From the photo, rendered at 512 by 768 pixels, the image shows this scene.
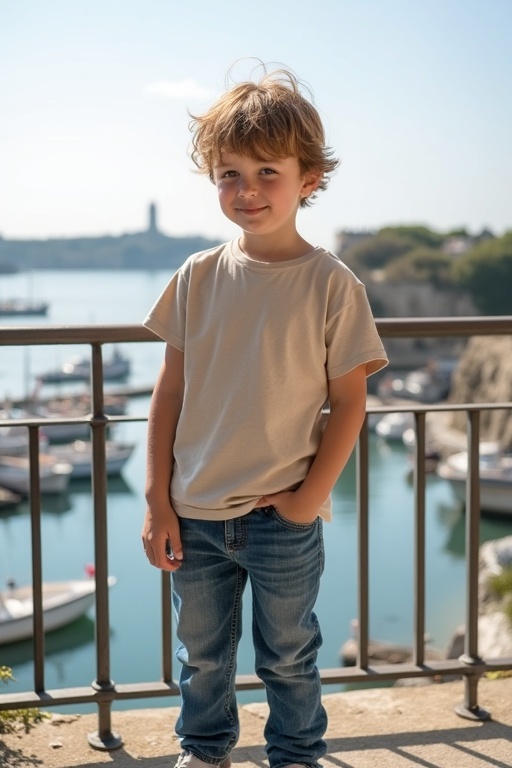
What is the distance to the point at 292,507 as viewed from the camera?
4.64 ft

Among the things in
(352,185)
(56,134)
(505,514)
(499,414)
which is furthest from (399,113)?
(505,514)

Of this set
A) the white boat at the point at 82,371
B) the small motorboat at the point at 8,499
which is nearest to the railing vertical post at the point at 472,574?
the small motorboat at the point at 8,499

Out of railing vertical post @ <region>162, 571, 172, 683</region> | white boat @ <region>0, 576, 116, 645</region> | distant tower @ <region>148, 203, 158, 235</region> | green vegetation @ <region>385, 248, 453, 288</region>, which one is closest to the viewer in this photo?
railing vertical post @ <region>162, 571, 172, 683</region>

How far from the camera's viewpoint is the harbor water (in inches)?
776

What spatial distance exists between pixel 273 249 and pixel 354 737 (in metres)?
1.13

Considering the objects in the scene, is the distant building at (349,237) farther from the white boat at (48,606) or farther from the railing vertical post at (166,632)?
the railing vertical post at (166,632)

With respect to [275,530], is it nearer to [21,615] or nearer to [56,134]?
[21,615]

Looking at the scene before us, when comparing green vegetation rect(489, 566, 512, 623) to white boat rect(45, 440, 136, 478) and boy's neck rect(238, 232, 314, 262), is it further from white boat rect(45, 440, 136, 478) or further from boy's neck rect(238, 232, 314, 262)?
white boat rect(45, 440, 136, 478)

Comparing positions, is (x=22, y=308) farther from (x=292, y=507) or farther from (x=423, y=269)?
(x=292, y=507)

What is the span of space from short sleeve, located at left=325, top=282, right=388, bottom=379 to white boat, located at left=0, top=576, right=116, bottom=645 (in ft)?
59.9

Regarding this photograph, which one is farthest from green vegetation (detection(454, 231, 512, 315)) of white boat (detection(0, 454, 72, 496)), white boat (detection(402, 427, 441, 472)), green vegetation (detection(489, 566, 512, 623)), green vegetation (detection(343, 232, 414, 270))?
green vegetation (detection(489, 566, 512, 623))

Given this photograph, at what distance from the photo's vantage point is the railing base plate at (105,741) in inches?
77.7

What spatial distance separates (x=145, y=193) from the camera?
276 ft

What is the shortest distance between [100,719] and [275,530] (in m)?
0.82
